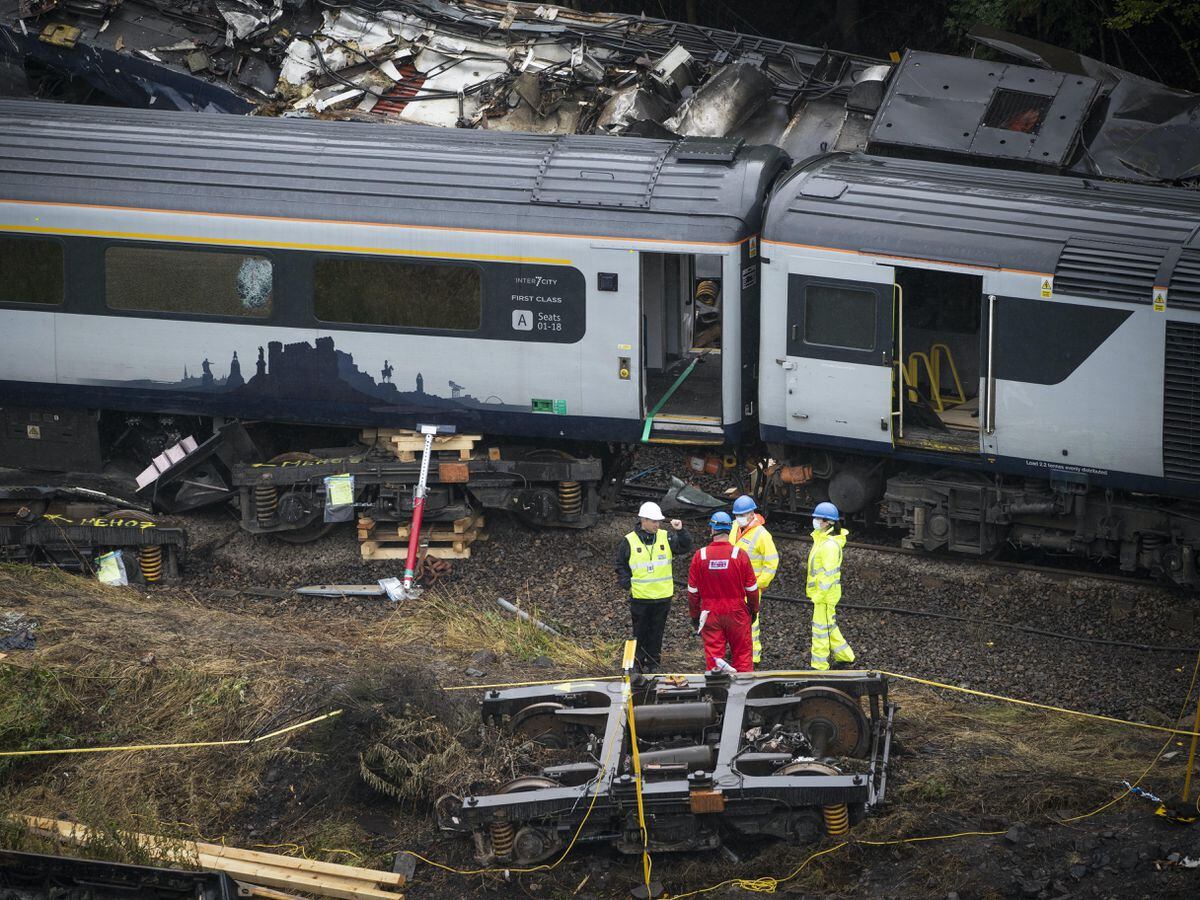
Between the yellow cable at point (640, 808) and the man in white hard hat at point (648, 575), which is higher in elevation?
the man in white hard hat at point (648, 575)

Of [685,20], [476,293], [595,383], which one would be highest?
[685,20]

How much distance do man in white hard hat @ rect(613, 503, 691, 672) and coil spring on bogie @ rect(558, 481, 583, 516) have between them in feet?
8.85

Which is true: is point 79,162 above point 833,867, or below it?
above

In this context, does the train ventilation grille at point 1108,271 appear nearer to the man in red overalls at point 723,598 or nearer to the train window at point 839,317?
the train window at point 839,317

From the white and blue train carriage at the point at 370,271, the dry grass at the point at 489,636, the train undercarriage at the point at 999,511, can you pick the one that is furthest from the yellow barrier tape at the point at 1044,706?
the white and blue train carriage at the point at 370,271

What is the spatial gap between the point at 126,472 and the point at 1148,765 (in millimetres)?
9418

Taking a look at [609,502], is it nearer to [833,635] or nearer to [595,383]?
[595,383]

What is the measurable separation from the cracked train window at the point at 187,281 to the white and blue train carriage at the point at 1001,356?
4494 millimetres

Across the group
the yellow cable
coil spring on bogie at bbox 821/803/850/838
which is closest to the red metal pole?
the yellow cable

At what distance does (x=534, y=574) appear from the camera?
40.8 feet

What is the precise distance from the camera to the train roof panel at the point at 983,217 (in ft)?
35.6

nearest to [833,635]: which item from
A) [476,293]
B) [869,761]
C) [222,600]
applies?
[869,761]

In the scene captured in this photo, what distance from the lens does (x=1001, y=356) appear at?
36.7 ft

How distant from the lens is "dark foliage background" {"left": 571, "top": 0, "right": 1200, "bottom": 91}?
52.6 feet
